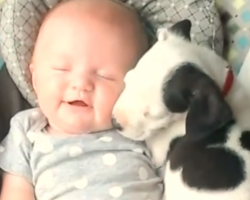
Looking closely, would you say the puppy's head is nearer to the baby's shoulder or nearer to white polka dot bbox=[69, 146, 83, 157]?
white polka dot bbox=[69, 146, 83, 157]

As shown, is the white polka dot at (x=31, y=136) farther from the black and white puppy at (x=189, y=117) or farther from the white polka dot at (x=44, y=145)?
the black and white puppy at (x=189, y=117)

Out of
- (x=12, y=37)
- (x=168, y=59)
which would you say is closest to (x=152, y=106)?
(x=168, y=59)

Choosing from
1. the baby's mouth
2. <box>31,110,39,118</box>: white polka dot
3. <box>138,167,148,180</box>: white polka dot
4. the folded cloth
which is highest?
the baby's mouth

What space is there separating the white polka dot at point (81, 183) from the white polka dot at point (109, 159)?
6 centimetres

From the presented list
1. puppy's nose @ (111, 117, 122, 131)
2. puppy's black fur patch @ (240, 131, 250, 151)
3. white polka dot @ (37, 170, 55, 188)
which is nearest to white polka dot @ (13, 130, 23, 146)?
white polka dot @ (37, 170, 55, 188)

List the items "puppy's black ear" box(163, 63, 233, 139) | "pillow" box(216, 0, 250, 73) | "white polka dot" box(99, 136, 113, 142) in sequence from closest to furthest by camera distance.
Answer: "puppy's black ear" box(163, 63, 233, 139), "white polka dot" box(99, 136, 113, 142), "pillow" box(216, 0, 250, 73)

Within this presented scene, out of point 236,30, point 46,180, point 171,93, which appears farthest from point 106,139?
point 236,30

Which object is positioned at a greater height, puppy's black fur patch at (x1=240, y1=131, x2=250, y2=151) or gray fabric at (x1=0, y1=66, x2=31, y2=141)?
gray fabric at (x1=0, y1=66, x2=31, y2=141)

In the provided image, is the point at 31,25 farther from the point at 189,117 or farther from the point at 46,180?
the point at 189,117

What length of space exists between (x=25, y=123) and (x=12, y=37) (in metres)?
0.21

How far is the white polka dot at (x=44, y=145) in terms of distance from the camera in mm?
1396

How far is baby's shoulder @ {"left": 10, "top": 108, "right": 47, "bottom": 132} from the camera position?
57.0 inches

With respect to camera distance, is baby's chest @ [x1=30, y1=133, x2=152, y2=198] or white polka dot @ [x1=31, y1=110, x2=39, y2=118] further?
white polka dot @ [x1=31, y1=110, x2=39, y2=118]

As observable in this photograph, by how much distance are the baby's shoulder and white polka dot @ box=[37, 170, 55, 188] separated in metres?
0.13
